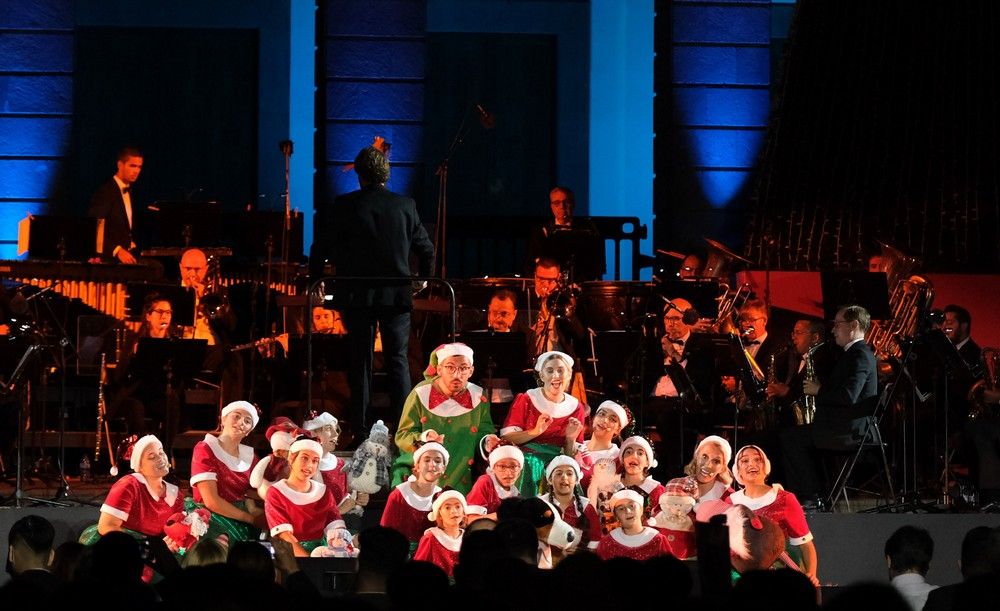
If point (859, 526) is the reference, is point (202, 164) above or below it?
above

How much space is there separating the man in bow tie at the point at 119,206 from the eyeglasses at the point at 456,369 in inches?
177

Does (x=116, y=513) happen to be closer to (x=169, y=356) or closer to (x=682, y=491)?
(x=169, y=356)

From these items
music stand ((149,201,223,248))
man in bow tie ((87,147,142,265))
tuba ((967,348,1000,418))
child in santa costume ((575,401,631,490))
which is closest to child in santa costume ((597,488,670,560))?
child in santa costume ((575,401,631,490))

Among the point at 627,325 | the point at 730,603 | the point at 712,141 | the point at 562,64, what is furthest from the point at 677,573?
the point at 562,64

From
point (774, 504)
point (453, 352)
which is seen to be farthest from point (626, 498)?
point (453, 352)

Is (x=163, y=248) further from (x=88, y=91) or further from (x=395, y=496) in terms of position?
(x=395, y=496)

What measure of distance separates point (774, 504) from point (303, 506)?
252 cm

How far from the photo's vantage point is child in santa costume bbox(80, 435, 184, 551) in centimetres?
923

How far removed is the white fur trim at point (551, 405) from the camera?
9914 millimetres

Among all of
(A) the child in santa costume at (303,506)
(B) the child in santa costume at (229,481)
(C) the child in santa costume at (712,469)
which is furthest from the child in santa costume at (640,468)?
(B) the child in santa costume at (229,481)

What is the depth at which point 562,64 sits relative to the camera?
54.2 feet

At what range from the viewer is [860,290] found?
37.4 ft

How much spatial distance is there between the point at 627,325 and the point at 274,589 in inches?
316

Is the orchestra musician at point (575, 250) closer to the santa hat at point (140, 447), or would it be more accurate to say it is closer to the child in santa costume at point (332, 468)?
the child in santa costume at point (332, 468)
